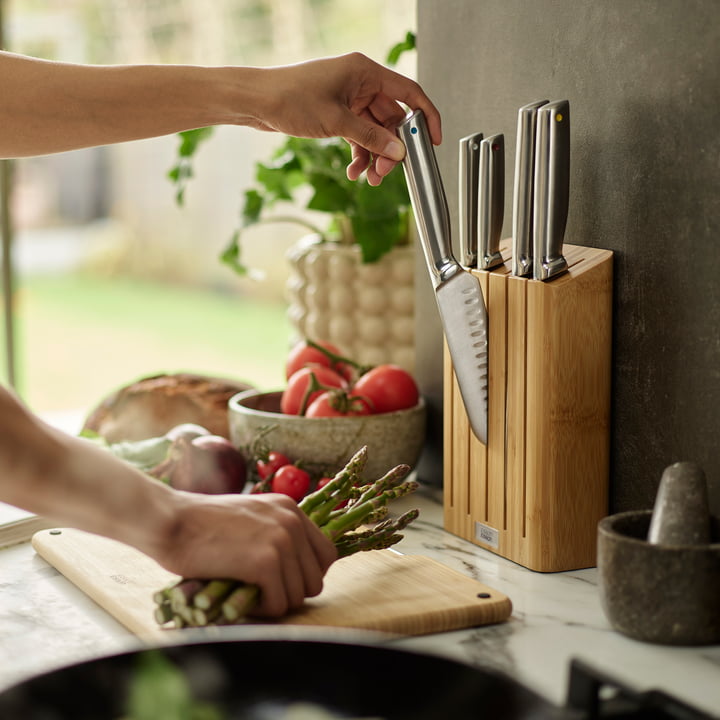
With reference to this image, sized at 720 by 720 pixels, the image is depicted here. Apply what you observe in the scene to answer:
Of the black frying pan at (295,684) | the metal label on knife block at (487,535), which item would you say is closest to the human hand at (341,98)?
the metal label on knife block at (487,535)

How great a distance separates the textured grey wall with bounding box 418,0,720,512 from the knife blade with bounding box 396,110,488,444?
0.45ft

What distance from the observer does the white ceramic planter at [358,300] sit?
63.1 inches

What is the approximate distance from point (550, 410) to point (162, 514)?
39 cm

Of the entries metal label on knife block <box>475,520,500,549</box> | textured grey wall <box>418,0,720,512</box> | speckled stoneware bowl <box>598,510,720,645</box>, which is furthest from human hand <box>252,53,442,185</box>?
speckled stoneware bowl <box>598,510,720,645</box>

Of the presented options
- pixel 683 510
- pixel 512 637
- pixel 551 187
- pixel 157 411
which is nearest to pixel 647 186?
pixel 551 187

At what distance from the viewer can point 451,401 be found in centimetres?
117

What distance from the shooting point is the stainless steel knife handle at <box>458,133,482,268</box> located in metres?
1.12

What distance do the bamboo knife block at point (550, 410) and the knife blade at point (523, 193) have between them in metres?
0.02

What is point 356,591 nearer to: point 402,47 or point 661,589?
point 661,589

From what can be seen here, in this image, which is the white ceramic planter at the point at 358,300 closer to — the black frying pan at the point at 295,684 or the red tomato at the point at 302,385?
the red tomato at the point at 302,385

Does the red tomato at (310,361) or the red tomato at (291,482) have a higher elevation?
the red tomato at (310,361)

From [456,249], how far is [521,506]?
0.40 m

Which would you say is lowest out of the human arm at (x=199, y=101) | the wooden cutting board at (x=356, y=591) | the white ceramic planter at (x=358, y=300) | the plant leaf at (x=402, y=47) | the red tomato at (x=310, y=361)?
the wooden cutting board at (x=356, y=591)

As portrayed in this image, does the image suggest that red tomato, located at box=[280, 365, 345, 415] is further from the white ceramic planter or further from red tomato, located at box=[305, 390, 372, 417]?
the white ceramic planter
